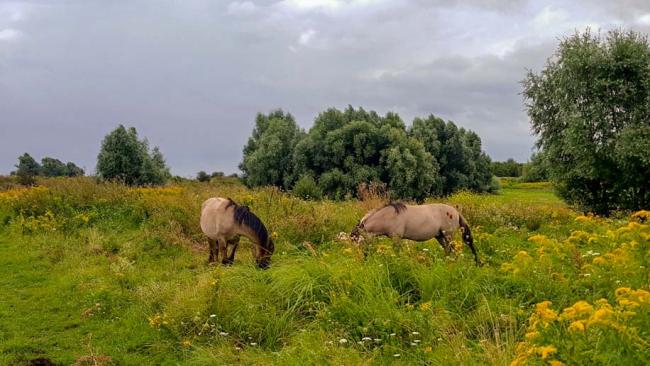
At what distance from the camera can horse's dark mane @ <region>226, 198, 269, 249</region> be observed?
848 centimetres

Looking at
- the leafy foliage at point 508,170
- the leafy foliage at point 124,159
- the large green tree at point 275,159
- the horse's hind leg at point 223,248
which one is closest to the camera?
the horse's hind leg at point 223,248

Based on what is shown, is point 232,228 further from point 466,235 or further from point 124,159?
point 124,159

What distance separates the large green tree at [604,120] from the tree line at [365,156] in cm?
1395

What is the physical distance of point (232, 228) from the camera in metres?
8.78

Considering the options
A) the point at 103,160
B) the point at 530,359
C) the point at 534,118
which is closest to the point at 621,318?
the point at 530,359

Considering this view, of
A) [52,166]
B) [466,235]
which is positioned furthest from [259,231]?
[52,166]

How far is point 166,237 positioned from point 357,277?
275 inches

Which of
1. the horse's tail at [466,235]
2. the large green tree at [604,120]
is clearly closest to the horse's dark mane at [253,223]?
the horse's tail at [466,235]

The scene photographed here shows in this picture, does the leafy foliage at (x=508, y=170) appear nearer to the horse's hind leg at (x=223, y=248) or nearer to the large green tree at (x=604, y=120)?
the large green tree at (x=604, y=120)

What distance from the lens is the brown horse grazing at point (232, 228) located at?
8477 mm

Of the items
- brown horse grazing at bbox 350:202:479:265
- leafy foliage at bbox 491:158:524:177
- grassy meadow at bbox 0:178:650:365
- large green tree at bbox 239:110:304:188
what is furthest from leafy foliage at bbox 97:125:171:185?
leafy foliage at bbox 491:158:524:177

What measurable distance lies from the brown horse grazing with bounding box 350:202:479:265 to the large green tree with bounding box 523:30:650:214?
13.4 metres

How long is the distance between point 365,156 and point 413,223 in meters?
30.4

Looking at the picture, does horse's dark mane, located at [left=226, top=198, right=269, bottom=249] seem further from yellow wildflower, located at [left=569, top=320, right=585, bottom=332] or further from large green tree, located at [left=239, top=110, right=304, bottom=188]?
large green tree, located at [left=239, top=110, right=304, bottom=188]
